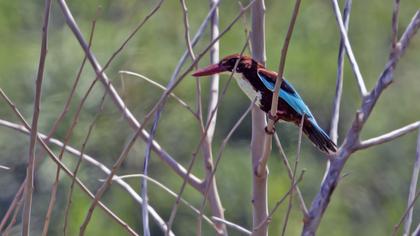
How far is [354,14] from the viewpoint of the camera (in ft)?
22.0

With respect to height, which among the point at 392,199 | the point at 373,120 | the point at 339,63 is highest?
the point at 339,63

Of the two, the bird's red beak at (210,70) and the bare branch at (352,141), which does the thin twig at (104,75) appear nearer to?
the bird's red beak at (210,70)

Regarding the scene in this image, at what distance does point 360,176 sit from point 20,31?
2.42 meters

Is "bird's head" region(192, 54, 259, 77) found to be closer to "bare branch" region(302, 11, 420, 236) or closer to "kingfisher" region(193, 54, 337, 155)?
"kingfisher" region(193, 54, 337, 155)

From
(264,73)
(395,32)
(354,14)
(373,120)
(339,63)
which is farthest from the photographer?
(354,14)

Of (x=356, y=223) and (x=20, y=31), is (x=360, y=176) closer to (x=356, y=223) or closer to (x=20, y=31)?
(x=356, y=223)

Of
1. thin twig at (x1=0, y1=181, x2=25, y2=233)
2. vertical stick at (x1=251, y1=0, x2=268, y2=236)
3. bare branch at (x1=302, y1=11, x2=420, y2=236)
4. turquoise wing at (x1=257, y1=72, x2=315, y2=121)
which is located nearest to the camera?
bare branch at (x1=302, y1=11, x2=420, y2=236)

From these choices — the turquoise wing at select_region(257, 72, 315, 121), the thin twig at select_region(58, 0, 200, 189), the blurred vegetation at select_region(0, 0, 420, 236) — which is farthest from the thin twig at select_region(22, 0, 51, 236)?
the blurred vegetation at select_region(0, 0, 420, 236)

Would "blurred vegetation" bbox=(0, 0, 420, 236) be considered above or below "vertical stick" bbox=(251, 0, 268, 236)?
below

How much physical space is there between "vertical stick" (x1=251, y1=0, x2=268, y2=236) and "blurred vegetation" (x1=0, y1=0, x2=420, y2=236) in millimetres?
A: 2636

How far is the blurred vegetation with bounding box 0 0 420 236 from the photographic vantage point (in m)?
5.59

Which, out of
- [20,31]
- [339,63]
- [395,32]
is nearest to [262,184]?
[339,63]

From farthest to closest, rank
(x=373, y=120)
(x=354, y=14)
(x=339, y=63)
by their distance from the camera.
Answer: (x=354, y=14) < (x=373, y=120) < (x=339, y=63)

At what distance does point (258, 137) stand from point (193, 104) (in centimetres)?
349
